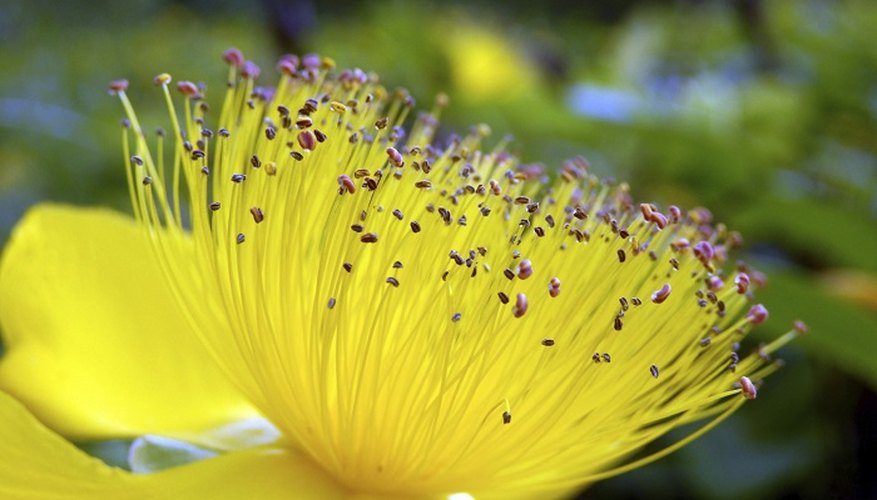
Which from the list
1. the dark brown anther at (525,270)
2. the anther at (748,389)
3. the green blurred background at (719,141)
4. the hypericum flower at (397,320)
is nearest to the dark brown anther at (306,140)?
the hypericum flower at (397,320)

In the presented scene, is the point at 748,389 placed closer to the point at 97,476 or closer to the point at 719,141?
the point at 97,476

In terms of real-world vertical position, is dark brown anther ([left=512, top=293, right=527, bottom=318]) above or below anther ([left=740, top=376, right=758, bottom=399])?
above

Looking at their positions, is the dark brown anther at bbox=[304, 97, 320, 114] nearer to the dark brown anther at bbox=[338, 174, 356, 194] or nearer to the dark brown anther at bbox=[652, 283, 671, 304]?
the dark brown anther at bbox=[338, 174, 356, 194]

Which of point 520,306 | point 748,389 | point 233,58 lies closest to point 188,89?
point 233,58

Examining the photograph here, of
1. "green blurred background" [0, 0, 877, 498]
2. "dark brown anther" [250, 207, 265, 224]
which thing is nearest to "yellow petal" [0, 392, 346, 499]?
"dark brown anther" [250, 207, 265, 224]

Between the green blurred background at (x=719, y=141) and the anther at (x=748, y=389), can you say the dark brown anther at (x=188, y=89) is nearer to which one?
the anther at (x=748, y=389)

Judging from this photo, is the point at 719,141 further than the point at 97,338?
Yes
